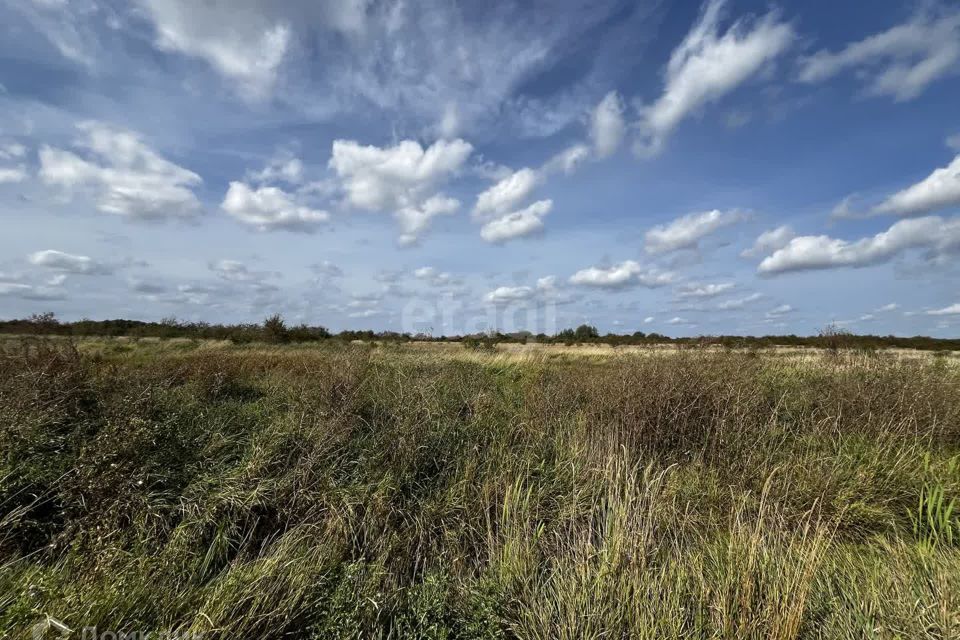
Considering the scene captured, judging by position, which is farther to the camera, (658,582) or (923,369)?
(923,369)

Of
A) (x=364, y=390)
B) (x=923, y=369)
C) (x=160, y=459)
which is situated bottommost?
(x=160, y=459)

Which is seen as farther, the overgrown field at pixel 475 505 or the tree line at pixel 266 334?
the tree line at pixel 266 334

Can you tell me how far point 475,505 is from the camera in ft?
16.9

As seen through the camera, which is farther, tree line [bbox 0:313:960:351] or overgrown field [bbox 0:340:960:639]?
tree line [bbox 0:313:960:351]

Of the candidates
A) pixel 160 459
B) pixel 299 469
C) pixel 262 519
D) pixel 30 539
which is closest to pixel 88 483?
pixel 30 539

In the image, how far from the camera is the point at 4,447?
14.0ft

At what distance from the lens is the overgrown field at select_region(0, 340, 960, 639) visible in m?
2.83

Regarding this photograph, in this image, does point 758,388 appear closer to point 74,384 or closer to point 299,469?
point 299,469

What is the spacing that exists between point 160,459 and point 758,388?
9.73 metres

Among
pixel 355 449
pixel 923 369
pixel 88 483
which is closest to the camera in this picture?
pixel 88 483

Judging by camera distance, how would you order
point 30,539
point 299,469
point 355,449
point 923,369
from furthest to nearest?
point 923,369
point 355,449
point 299,469
point 30,539

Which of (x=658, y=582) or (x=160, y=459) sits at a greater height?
(x=160, y=459)

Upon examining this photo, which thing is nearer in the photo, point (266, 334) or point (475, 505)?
point (475, 505)

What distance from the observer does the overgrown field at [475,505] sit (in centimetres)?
283
